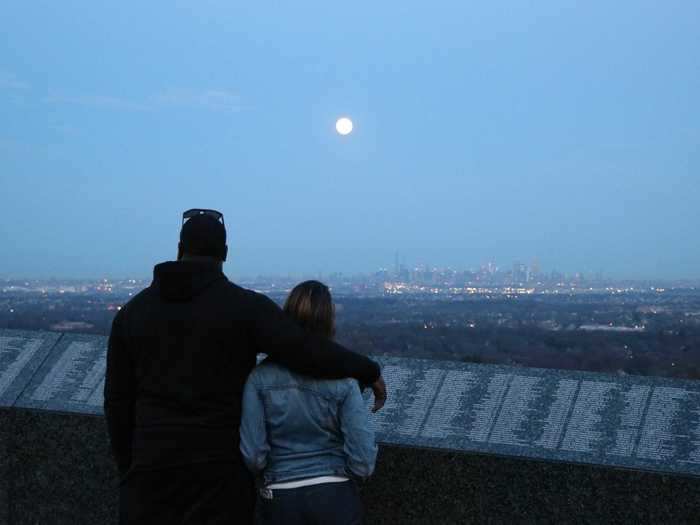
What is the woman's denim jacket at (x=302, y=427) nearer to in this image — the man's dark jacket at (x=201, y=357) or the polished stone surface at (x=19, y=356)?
the man's dark jacket at (x=201, y=357)

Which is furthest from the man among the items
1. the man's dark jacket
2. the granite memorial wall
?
the granite memorial wall

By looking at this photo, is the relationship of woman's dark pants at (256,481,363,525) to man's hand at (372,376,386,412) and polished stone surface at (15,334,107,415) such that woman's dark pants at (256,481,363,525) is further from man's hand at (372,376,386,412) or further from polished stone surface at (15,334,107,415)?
polished stone surface at (15,334,107,415)

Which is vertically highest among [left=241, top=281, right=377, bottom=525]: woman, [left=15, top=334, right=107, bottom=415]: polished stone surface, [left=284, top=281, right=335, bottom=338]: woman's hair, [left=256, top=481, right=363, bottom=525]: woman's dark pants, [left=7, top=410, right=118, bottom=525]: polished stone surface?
[left=284, top=281, right=335, bottom=338]: woman's hair

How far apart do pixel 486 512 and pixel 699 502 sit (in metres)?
0.86

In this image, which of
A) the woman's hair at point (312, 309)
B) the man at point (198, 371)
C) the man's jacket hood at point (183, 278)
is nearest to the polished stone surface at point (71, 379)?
the man at point (198, 371)

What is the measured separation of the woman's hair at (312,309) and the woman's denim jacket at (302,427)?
160mm

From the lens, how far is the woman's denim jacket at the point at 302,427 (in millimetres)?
2836

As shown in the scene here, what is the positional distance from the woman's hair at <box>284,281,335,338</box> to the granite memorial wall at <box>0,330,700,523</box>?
1.26m

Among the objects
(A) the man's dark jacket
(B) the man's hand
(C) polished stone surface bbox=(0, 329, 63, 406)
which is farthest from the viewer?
(C) polished stone surface bbox=(0, 329, 63, 406)

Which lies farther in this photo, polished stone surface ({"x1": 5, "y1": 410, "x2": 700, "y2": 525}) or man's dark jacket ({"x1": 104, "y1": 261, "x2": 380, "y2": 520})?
polished stone surface ({"x1": 5, "y1": 410, "x2": 700, "y2": 525})

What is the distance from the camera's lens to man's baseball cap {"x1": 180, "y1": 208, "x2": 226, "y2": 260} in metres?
2.87

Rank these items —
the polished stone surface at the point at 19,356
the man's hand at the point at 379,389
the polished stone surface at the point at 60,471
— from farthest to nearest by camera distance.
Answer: the polished stone surface at the point at 19,356, the polished stone surface at the point at 60,471, the man's hand at the point at 379,389

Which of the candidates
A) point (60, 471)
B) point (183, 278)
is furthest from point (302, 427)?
point (60, 471)

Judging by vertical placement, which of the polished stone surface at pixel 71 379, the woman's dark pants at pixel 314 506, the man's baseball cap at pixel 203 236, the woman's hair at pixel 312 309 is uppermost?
the man's baseball cap at pixel 203 236
